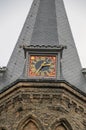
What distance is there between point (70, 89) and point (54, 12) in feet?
20.8

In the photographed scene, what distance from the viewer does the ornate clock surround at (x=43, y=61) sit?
2331 cm

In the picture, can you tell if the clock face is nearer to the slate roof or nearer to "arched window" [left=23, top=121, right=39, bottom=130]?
the slate roof

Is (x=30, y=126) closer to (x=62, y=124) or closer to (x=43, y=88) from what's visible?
(x=62, y=124)

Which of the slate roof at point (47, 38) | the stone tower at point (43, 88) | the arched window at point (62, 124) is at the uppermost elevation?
the slate roof at point (47, 38)

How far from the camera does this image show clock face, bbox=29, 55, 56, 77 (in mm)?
23312

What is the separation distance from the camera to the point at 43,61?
23.7m

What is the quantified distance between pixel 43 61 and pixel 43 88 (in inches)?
52.7

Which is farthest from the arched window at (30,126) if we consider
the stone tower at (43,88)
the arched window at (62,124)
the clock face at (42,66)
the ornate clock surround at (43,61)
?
the clock face at (42,66)

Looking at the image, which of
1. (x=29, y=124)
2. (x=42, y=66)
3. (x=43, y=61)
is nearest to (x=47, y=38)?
(x=43, y=61)

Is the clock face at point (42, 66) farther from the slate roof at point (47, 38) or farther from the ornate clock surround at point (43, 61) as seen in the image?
the slate roof at point (47, 38)

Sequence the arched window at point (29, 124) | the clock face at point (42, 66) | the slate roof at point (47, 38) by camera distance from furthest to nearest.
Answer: the slate roof at point (47, 38) < the clock face at point (42, 66) < the arched window at point (29, 124)

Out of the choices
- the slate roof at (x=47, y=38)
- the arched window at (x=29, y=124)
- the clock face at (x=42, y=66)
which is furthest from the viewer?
the slate roof at (x=47, y=38)

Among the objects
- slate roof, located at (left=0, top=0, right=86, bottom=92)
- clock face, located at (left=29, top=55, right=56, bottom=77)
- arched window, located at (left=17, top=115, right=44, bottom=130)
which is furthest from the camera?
slate roof, located at (left=0, top=0, right=86, bottom=92)

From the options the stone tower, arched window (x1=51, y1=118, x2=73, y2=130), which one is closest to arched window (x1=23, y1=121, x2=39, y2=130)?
the stone tower
